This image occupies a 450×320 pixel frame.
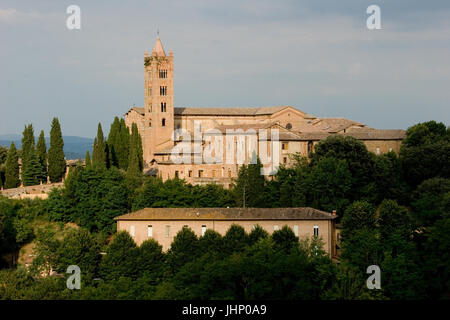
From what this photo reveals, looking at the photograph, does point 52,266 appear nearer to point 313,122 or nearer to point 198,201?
point 198,201

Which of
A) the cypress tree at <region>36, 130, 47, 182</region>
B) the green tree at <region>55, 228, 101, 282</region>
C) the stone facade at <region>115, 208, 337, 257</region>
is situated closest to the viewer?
the green tree at <region>55, 228, 101, 282</region>

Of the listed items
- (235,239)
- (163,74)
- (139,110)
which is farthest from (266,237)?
(139,110)

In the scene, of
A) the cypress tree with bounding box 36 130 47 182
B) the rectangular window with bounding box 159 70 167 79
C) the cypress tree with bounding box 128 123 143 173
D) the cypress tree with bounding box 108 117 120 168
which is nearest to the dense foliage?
the cypress tree with bounding box 128 123 143 173

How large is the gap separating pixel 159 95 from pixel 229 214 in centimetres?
2805

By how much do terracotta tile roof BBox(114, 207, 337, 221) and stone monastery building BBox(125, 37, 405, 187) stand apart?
29.0 ft

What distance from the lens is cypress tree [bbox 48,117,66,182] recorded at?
2372 inches

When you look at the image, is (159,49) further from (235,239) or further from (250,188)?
(235,239)

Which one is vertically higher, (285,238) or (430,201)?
(430,201)

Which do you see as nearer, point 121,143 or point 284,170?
point 284,170

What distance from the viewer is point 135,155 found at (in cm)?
6128

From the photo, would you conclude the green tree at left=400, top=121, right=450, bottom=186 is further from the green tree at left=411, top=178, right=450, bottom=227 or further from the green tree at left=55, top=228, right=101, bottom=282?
the green tree at left=55, top=228, right=101, bottom=282
